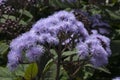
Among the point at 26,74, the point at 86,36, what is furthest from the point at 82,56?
the point at 26,74

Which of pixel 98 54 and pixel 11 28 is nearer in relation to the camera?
pixel 98 54

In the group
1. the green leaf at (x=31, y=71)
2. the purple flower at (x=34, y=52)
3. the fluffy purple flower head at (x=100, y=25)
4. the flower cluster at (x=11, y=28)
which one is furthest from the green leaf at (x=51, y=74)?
the fluffy purple flower head at (x=100, y=25)

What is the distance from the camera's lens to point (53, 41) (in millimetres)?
2801

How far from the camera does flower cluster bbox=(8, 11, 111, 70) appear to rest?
2.79m

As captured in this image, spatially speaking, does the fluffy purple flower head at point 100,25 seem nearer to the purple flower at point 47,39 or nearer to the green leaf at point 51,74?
the green leaf at point 51,74

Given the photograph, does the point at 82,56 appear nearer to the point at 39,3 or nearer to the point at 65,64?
the point at 65,64

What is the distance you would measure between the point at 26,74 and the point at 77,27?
0.43 meters

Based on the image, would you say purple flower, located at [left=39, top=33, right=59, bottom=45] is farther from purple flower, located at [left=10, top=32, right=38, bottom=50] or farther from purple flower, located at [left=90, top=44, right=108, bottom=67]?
purple flower, located at [left=90, top=44, right=108, bottom=67]

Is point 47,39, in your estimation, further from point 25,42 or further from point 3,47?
point 3,47

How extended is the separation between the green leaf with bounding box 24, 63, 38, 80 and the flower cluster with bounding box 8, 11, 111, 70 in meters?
0.05

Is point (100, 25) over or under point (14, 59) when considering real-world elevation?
under

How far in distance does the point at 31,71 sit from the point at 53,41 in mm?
249

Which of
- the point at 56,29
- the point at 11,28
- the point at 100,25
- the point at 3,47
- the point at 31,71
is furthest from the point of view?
the point at 100,25

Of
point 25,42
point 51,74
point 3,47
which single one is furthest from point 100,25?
point 25,42
